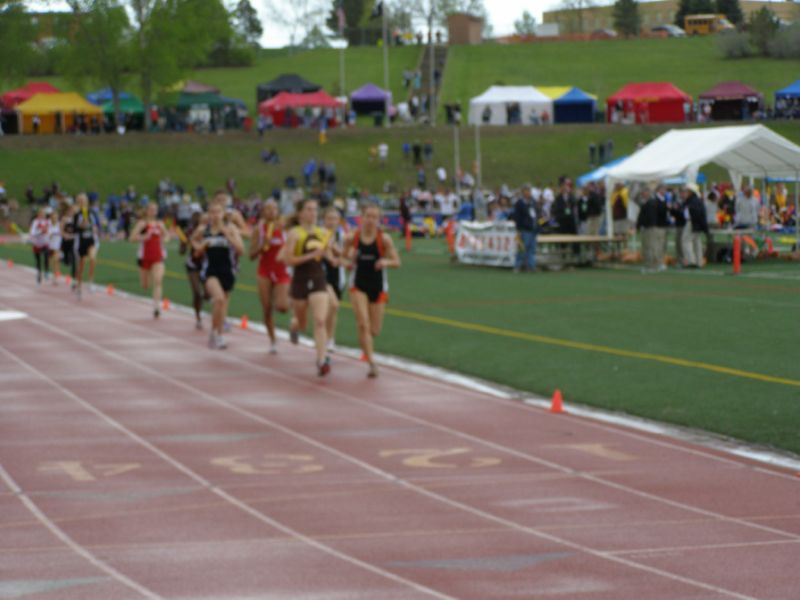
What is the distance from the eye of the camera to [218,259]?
20094mm

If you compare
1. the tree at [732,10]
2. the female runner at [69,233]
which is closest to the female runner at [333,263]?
the female runner at [69,233]

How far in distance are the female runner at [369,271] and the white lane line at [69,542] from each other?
6012 millimetres

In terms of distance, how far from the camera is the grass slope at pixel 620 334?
47.1ft

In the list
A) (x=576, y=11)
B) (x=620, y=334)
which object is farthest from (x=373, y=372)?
(x=576, y=11)

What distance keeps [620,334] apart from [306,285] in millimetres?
4791

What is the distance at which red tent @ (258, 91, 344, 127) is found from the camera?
81188 millimetres

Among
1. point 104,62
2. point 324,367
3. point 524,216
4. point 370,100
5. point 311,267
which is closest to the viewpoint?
point 324,367

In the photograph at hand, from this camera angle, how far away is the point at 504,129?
80812 millimetres

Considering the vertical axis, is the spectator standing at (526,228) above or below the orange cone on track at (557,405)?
above

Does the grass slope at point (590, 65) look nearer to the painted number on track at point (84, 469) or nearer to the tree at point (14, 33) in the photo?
the tree at point (14, 33)

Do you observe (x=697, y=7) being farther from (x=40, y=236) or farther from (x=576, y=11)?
(x=576, y=11)

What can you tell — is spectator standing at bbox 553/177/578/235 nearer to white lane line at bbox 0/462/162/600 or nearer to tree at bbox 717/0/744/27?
tree at bbox 717/0/744/27

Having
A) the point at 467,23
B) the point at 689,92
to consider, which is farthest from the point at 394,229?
the point at 467,23

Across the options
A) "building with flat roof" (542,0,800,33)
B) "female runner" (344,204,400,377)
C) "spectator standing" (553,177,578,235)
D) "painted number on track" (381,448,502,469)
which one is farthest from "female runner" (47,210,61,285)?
"building with flat roof" (542,0,800,33)
